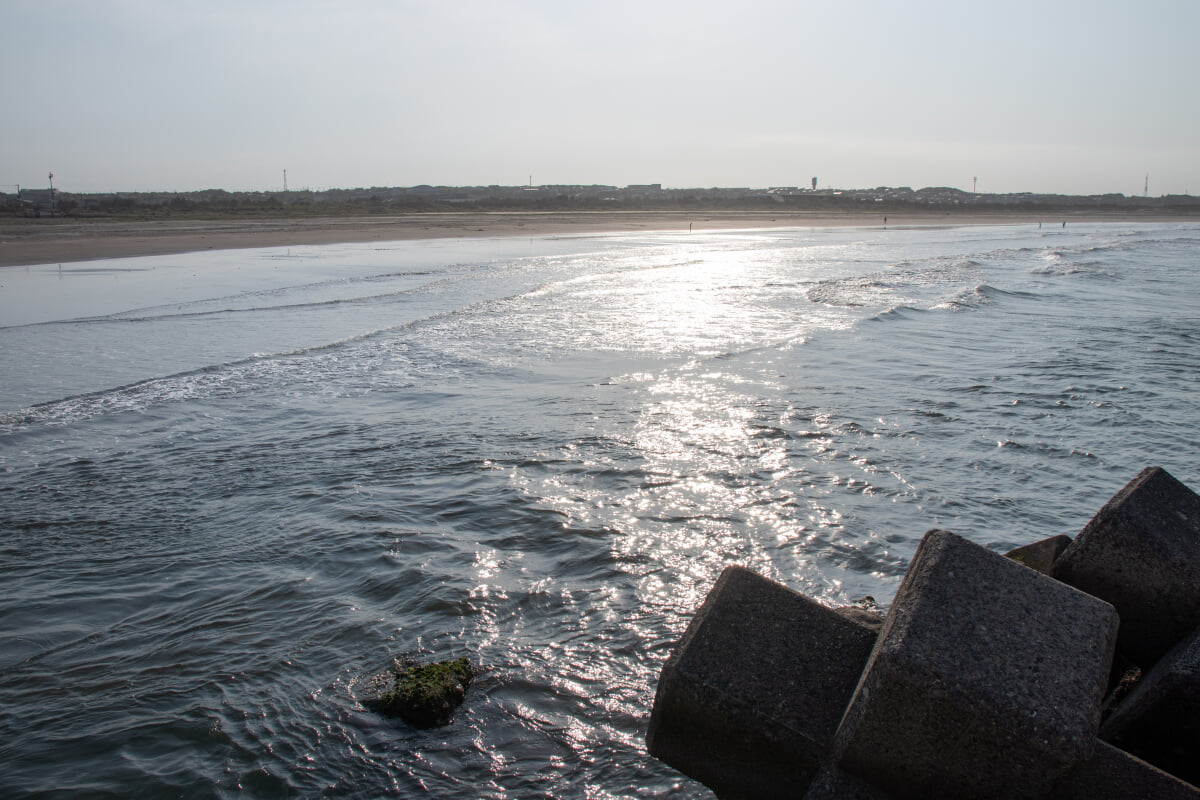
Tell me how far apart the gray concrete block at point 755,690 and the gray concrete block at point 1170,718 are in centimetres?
105

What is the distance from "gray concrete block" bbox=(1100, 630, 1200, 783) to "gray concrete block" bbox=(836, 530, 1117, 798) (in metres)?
0.50

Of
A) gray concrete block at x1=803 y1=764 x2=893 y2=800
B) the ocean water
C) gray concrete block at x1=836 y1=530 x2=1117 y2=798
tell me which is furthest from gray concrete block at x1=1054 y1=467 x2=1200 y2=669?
the ocean water

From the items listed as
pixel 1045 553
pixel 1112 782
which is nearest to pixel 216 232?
pixel 1045 553

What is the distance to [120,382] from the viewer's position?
1048 centimetres

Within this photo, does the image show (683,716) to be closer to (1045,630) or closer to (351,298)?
(1045,630)

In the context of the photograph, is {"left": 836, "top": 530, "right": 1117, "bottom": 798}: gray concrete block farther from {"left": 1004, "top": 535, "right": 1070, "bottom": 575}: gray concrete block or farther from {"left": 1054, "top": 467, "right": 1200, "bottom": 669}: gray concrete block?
{"left": 1004, "top": 535, "right": 1070, "bottom": 575}: gray concrete block

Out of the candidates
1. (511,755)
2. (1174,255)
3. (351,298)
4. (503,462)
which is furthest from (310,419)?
(1174,255)

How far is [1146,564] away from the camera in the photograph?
3270 millimetres

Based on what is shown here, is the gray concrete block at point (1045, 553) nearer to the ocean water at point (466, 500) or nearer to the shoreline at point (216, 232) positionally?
the ocean water at point (466, 500)

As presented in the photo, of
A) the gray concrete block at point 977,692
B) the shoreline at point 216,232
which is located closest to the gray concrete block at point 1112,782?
the gray concrete block at point 977,692

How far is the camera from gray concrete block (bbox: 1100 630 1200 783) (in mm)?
2883

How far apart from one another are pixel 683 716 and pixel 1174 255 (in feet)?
138

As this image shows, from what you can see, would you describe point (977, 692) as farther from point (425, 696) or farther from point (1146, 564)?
point (425, 696)

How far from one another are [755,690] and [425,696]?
1.75 meters
